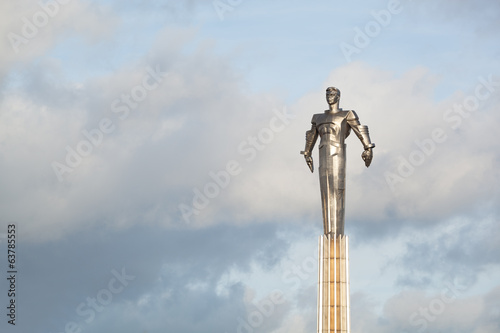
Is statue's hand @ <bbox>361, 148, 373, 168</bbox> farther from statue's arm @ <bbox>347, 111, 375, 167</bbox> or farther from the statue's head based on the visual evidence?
the statue's head

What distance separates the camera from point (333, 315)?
40.2 meters

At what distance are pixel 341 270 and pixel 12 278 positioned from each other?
1803cm

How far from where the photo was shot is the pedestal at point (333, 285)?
40.2 metres

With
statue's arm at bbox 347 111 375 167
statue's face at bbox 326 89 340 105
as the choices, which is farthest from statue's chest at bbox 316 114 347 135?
statue's face at bbox 326 89 340 105

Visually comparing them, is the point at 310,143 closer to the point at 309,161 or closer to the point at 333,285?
the point at 309,161

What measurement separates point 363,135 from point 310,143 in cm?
238

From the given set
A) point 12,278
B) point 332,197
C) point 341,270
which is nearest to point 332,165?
point 332,197

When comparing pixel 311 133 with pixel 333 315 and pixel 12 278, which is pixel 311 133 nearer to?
pixel 333 315

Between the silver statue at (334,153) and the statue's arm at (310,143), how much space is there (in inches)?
6.8

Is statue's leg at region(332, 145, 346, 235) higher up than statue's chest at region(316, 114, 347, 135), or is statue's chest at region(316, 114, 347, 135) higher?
statue's chest at region(316, 114, 347, 135)

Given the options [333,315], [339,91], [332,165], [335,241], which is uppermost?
[339,91]

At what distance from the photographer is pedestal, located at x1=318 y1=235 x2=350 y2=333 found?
40.2 m

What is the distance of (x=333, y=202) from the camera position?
135ft

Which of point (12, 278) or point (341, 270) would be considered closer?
point (341, 270)
